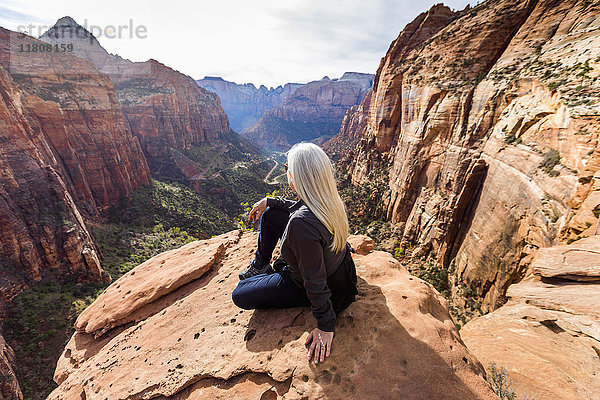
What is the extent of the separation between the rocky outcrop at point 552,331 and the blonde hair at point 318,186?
136 inches

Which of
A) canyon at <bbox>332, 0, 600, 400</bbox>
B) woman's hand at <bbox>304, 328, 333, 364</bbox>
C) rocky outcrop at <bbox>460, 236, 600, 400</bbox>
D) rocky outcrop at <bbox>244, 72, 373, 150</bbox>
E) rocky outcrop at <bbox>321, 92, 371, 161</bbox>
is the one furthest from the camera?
rocky outcrop at <bbox>244, 72, 373, 150</bbox>

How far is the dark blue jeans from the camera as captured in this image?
11.4ft

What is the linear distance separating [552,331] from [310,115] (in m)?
201

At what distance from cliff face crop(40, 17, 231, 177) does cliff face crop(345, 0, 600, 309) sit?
63546 millimetres

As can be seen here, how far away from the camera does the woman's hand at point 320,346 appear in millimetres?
2809

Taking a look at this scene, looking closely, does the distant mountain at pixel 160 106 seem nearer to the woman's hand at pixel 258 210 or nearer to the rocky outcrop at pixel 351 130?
the rocky outcrop at pixel 351 130

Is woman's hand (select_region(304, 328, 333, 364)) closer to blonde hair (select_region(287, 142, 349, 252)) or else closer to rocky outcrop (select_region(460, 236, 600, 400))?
blonde hair (select_region(287, 142, 349, 252))

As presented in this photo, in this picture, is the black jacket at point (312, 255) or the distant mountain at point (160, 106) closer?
the black jacket at point (312, 255)

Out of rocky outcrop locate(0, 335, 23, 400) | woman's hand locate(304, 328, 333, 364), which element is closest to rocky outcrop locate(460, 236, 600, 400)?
woman's hand locate(304, 328, 333, 364)

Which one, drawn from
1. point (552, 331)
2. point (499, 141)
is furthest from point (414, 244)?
point (552, 331)

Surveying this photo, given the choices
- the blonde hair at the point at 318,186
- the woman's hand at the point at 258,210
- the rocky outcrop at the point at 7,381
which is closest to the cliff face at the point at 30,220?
the rocky outcrop at the point at 7,381

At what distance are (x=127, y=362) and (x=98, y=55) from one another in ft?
457

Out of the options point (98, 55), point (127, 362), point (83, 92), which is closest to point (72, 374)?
point (127, 362)

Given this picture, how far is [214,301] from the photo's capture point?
4.97 m
